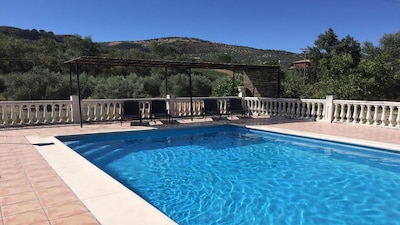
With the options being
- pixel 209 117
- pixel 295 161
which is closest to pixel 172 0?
pixel 209 117

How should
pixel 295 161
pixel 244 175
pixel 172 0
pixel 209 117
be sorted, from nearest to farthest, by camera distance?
pixel 244 175
pixel 295 161
pixel 209 117
pixel 172 0

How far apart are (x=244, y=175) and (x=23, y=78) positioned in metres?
20.2

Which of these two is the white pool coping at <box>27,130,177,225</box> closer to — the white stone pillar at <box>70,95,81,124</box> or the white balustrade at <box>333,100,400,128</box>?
the white stone pillar at <box>70,95,81,124</box>

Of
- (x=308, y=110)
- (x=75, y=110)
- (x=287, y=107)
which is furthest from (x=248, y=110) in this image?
(x=75, y=110)

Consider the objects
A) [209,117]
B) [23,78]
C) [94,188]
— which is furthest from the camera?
[23,78]

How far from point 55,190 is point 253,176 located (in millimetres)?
3251

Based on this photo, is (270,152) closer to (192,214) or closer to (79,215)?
→ (192,214)

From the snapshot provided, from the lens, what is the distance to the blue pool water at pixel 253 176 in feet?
12.7

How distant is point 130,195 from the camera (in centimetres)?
343

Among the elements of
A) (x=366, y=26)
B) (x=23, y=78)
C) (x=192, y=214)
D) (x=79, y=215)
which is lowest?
(x=192, y=214)

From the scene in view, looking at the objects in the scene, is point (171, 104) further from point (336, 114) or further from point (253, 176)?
point (253, 176)

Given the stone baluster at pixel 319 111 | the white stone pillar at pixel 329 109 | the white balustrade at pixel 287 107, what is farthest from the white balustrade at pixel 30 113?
the white stone pillar at pixel 329 109

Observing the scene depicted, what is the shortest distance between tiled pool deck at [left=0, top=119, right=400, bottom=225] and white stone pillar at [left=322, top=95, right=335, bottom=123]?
293 cm

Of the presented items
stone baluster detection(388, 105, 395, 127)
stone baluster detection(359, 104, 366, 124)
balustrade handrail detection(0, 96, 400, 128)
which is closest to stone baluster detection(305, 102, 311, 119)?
balustrade handrail detection(0, 96, 400, 128)
